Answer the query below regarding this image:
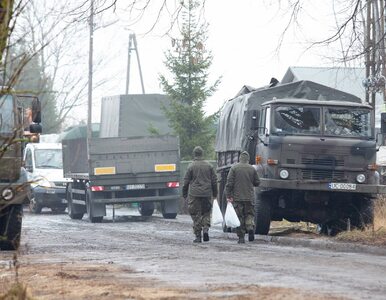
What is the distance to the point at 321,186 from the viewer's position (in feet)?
70.8

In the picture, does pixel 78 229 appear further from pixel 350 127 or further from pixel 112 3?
pixel 112 3

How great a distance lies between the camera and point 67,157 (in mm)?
35906

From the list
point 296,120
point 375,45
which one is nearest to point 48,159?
point 296,120

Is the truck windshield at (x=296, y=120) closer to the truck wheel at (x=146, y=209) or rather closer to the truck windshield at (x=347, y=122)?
the truck windshield at (x=347, y=122)

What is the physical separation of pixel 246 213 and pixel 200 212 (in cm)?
89

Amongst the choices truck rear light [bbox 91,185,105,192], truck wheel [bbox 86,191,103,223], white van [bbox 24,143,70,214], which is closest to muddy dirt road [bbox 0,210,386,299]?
truck rear light [bbox 91,185,105,192]

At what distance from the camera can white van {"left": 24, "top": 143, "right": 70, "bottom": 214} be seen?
37969 mm

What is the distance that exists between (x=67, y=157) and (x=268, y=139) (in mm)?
15057

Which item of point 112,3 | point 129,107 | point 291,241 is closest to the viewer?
point 112,3

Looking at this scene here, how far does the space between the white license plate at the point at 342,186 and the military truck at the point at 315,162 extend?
0.01 metres

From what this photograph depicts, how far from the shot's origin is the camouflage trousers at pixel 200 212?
67.3 feet

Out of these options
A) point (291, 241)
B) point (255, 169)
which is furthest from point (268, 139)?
point (291, 241)

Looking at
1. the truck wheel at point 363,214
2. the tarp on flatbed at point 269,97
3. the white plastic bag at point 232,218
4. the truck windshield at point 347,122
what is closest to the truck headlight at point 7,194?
the white plastic bag at point 232,218

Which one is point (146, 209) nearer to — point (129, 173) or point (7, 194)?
point (129, 173)
